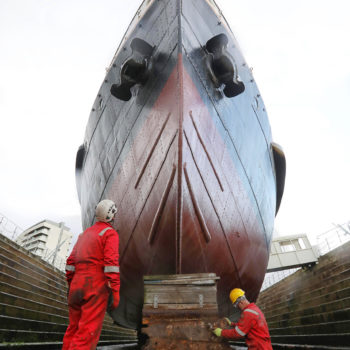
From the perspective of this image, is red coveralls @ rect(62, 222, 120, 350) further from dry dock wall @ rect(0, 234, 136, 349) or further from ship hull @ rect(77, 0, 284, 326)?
dry dock wall @ rect(0, 234, 136, 349)

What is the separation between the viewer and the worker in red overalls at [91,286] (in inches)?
57.7

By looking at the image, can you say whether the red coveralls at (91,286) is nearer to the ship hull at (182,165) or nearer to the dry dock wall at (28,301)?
the ship hull at (182,165)

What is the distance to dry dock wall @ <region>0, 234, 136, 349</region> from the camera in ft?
11.8

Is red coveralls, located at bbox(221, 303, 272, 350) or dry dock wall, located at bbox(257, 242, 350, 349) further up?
dry dock wall, located at bbox(257, 242, 350, 349)

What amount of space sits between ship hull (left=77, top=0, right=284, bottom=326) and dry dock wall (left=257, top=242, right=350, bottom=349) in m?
2.18

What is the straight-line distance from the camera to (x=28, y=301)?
4.72 metres

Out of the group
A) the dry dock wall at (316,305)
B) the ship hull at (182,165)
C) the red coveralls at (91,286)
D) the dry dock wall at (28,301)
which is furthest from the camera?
the dry dock wall at (316,305)

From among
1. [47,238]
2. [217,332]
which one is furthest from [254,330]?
[47,238]

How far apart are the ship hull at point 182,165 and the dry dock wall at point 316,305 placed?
218cm

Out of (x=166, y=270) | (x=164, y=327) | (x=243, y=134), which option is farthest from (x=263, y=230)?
(x=164, y=327)

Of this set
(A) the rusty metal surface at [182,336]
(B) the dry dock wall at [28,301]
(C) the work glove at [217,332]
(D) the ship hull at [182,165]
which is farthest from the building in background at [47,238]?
(C) the work glove at [217,332]

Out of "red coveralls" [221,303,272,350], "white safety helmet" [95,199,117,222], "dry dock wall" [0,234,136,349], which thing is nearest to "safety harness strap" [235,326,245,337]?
"red coveralls" [221,303,272,350]

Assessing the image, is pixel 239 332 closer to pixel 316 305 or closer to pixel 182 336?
pixel 182 336

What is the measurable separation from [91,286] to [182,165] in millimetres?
1411
